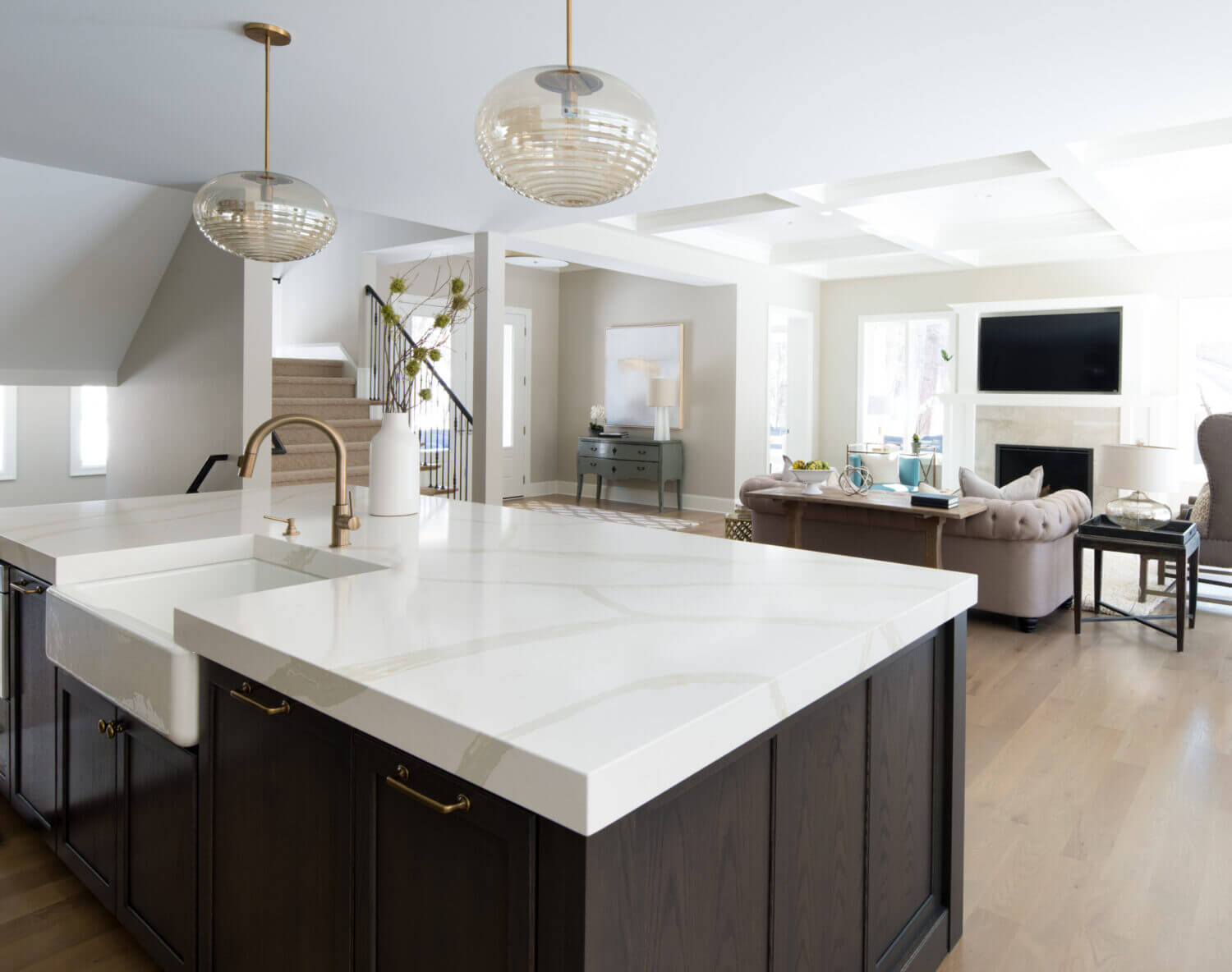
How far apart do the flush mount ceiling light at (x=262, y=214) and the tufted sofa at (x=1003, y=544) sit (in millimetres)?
3540

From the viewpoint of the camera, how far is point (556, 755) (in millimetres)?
923

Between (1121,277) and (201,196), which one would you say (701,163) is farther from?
(1121,277)

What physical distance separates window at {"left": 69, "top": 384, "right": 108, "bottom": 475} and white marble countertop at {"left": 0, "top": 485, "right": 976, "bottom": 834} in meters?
6.25

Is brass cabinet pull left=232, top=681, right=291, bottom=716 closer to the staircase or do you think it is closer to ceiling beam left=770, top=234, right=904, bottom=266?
the staircase

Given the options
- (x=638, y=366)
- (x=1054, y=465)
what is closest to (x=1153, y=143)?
(x=1054, y=465)

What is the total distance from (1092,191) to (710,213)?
8.51ft

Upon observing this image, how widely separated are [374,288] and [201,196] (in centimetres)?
546

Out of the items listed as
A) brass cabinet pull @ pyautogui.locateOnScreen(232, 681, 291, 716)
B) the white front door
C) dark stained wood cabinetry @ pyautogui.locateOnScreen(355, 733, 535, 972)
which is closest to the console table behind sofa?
the white front door

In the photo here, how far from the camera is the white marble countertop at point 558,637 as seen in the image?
38.8 inches

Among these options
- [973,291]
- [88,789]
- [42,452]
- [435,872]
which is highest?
[973,291]

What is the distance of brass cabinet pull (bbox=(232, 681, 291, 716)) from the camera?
132cm

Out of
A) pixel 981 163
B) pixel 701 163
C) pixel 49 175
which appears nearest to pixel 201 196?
pixel 701 163

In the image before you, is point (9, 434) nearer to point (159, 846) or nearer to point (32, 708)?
point (32, 708)

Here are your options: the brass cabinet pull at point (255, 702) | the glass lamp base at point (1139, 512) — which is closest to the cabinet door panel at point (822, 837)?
the brass cabinet pull at point (255, 702)
